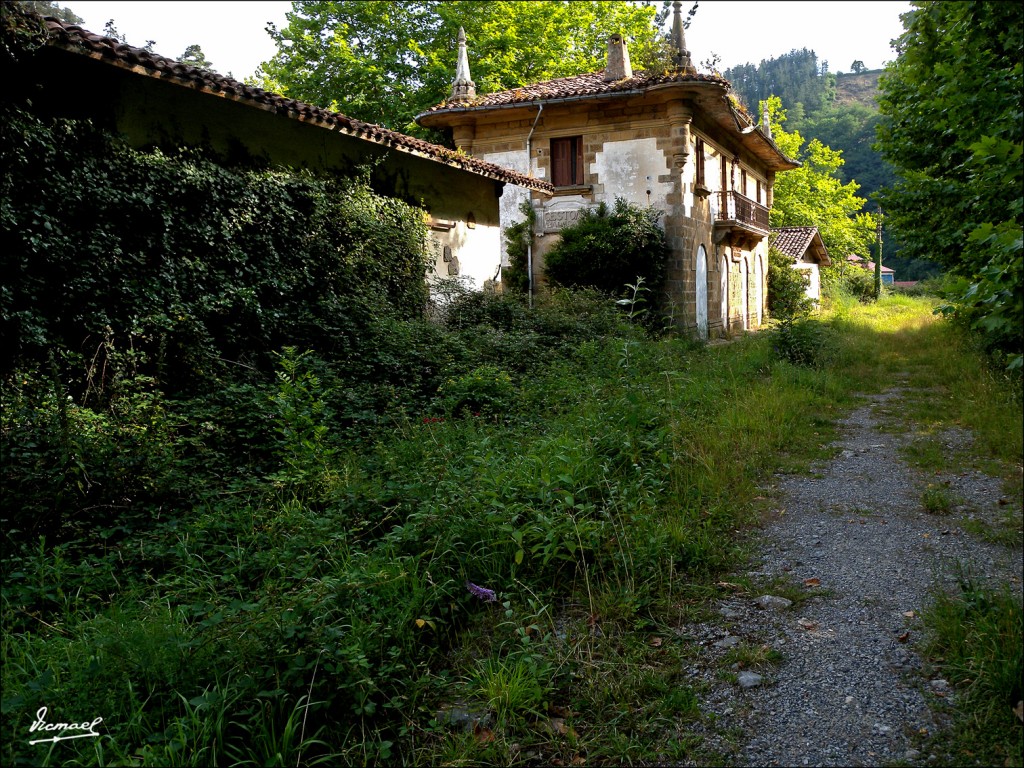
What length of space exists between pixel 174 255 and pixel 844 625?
7210 millimetres

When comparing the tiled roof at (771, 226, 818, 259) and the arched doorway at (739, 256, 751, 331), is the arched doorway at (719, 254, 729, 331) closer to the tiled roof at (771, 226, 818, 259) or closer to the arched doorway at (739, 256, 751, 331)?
the arched doorway at (739, 256, 751, 331)

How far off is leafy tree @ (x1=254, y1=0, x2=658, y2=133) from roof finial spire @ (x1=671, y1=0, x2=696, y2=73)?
28.0ft

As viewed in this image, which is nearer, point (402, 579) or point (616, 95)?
point (402, 579)

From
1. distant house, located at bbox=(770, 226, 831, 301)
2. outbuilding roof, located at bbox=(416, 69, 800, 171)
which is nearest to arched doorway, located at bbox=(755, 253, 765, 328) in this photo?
distant house, located at bbox=(770, 226, 831, 301)

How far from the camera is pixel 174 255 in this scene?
25.3ft

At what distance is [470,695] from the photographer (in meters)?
A: 3.26

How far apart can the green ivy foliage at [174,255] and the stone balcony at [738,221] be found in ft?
41.1

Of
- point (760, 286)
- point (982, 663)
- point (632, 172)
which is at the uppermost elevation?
point (632, 172)

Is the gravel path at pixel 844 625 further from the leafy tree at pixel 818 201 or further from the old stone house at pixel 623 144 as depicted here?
the leafy tree at pixel 818 201

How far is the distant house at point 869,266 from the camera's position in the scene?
46.1 metres

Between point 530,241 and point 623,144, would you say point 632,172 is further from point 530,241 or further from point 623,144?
point 530,241

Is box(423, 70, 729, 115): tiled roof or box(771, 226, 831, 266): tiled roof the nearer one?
box(423, 70, 729, 115): tiled roof

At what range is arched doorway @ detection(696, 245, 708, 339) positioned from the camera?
18672 millimetres

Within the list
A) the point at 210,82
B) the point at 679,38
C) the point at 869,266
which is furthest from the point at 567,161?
the point at 869,266
